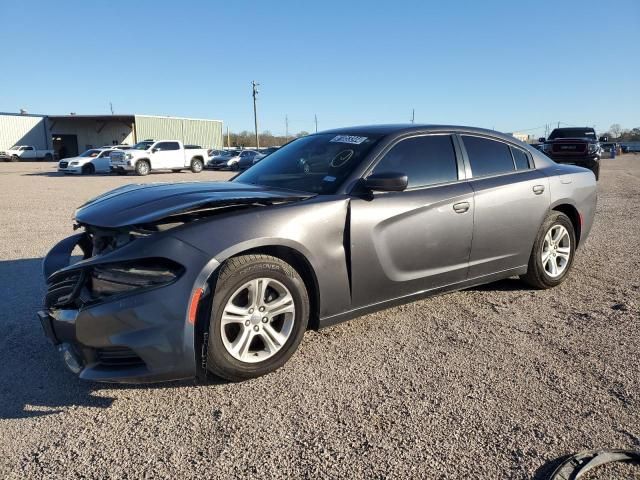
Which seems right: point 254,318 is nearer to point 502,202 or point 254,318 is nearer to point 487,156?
point 502,202

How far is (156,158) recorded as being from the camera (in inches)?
1090

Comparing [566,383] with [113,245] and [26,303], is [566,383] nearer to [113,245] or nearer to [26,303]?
[113,245]

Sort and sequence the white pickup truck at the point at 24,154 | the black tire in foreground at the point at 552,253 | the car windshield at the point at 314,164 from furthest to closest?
the white pickup truck at the point at 24,154, the black tire in foreground at the point at 552,253, the car windshield at the point at 314,164

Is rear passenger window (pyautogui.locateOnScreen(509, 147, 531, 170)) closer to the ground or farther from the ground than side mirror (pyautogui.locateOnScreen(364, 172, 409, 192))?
farther from the ground

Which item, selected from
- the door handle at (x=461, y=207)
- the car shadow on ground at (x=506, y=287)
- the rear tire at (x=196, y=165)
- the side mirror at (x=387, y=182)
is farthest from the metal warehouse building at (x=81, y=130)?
the side mirror at (x=387, y=182)

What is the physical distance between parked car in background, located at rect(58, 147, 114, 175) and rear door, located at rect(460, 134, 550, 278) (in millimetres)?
27253

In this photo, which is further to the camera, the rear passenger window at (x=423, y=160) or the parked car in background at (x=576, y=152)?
the parked car in background at (x=576, y=152)

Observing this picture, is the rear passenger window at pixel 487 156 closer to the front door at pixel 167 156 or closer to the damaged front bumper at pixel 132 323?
the damaged front bumper at pixel 132 323

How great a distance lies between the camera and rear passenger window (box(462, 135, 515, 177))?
4320mm

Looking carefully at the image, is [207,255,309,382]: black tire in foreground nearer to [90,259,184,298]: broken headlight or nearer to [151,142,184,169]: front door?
[90,259,184,298]: broken headlight

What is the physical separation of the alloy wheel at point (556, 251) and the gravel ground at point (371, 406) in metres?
0.60

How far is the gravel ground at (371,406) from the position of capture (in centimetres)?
230

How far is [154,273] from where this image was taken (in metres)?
2.74

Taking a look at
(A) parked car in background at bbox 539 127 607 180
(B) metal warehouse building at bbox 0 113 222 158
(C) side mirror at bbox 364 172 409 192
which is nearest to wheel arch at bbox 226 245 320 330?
(C) side mirror at bbox 364 172 409 192
